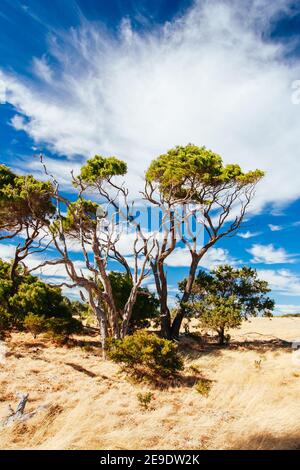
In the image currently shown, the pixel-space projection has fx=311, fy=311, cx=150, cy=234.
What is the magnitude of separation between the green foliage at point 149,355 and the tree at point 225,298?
5.53m

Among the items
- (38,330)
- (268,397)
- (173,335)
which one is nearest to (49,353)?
(38,330)

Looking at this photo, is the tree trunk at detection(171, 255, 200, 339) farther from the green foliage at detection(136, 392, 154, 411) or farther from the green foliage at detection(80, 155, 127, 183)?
the green foliage at detection(136, 392, 154, 411)

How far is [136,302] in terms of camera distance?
20453 mm

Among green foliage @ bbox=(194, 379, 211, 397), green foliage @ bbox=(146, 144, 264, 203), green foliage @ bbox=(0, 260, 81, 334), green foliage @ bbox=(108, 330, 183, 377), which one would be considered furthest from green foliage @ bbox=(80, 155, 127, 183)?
green foliage @ bbox=(194, 379, 211, 397)

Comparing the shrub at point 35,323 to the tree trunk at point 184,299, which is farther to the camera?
the tree trunk at point 184,299

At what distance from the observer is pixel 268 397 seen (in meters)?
10.4

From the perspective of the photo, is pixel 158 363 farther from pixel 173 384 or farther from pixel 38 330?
pixel 38 330

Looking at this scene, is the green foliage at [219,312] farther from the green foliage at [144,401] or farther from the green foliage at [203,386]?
the green foliage at [144,401]

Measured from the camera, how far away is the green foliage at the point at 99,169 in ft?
57.8

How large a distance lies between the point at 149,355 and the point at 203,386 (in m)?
2.35

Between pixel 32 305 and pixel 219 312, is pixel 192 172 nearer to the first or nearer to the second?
pixel 219 312

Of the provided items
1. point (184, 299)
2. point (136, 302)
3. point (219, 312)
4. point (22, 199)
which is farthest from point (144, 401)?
point (22, 199)

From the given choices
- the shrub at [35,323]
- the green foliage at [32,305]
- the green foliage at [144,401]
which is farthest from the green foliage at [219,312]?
the shrub at [35,323]

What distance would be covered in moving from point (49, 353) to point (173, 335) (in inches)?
303
